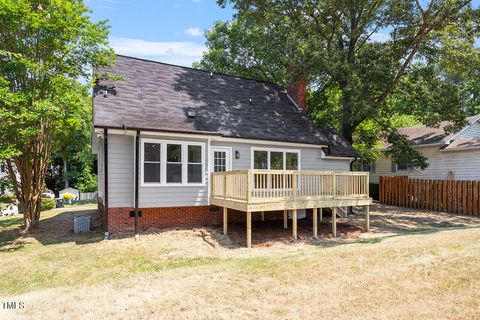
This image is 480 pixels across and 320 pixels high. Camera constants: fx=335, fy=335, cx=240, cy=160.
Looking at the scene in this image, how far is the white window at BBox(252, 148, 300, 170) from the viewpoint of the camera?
12898 millimetres

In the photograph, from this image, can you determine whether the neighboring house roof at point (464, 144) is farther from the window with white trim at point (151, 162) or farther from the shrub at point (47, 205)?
the shrub at point (47, 205)

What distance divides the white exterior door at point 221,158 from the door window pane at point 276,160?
1.87 metres

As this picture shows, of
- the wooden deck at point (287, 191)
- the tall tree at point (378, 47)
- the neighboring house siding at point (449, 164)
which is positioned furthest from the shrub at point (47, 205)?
the neighboring house siding at point (449, 164)

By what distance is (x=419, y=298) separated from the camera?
4.79 m

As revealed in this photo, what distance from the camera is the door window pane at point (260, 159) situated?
1285cm

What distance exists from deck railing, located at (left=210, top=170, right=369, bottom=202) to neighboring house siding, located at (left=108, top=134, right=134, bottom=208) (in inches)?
108

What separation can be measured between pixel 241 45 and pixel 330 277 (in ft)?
64.3

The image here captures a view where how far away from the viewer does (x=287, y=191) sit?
10.8m

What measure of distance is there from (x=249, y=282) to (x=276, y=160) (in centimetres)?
797

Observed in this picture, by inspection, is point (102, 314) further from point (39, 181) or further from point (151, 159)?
point (39, 181)

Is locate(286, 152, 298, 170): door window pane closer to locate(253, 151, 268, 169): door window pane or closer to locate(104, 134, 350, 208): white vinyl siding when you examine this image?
locate(253, 151, 268, 169): door window pane

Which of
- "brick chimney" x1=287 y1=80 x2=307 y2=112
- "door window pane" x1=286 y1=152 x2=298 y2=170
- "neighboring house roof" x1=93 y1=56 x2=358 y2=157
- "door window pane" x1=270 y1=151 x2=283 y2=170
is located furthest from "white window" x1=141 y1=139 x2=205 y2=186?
"brick chimney" x1=287 y1=80 x2=307 y2=112

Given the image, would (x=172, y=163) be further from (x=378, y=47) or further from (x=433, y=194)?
(x=433, y=194)

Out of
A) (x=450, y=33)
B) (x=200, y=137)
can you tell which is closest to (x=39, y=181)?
(x=200, y=137)
